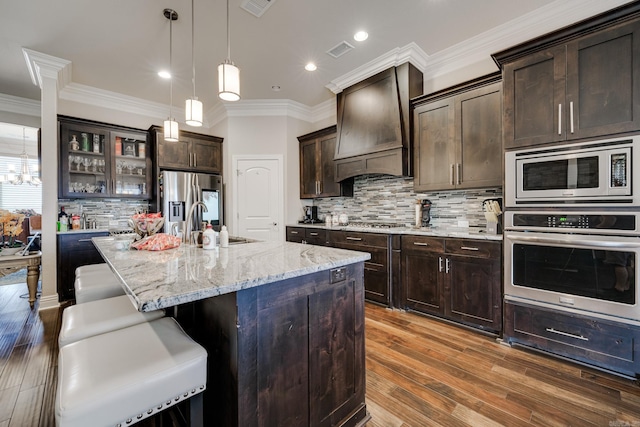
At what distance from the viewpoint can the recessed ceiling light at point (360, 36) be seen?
2.88 m

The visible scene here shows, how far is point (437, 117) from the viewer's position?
3.05 m

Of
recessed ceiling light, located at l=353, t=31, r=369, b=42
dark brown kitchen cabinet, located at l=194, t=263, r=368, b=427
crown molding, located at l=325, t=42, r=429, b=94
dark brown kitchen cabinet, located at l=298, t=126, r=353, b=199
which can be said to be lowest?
dark brown kitchen cabinet, located at l=194, t=263, r=368, b=427

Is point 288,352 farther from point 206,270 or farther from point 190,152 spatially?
point 190,152

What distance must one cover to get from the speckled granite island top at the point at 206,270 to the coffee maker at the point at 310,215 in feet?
9.58

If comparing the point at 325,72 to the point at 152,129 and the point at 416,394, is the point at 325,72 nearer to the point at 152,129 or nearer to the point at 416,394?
the point at 152,129

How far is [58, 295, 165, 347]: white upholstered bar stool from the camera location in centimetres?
128

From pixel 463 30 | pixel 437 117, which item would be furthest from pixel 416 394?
pixel 463 30

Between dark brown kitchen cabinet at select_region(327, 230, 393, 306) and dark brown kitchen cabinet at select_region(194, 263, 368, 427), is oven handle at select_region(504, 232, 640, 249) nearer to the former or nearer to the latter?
dark brown kitchen cabinet at select_region(327, 230, 393, 306)

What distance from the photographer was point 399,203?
3719 mm

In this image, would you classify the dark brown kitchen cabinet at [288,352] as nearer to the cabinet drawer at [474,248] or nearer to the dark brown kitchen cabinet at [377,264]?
the cabinet drawer at [474,248]

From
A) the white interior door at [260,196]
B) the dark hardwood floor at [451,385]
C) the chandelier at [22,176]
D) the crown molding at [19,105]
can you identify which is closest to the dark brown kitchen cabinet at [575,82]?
the dark hardwood floor at [451,385]

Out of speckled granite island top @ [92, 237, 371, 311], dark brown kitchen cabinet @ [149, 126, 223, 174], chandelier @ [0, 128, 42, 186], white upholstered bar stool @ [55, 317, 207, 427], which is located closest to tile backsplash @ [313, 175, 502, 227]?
dark brown kitchen cabinet @ [149, 126, 223, 174]

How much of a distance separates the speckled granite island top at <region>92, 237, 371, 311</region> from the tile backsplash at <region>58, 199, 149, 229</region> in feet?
10.8

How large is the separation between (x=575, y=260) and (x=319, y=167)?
129 inches
